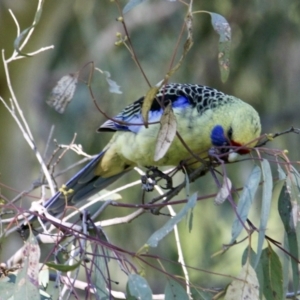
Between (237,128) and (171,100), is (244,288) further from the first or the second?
(171,100)

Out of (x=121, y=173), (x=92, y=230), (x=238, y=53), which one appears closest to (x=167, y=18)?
(x=238, y=53)

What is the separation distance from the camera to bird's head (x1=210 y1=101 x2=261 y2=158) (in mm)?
2719

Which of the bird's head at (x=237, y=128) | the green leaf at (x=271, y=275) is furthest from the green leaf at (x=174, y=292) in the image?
the bird's head at (x=237, y=128)

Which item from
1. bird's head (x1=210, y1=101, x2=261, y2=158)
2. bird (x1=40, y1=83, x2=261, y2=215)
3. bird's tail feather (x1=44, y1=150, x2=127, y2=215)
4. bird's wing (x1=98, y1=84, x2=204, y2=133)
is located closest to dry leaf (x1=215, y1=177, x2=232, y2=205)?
bird (x1=40, y1=83, x2=261, y2=215)

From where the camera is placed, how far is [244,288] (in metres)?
1.75

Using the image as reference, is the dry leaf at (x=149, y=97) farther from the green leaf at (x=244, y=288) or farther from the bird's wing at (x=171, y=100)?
the bird's wing at (x=171, y=100)

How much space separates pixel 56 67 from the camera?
6.05m

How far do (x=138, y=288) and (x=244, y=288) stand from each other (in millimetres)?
289

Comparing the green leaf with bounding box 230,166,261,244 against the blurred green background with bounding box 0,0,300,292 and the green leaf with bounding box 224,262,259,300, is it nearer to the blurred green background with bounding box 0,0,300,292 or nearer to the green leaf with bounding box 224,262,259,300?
the green leaf with bounding box 224,262,259,300

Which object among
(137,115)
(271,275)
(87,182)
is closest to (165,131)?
(271,275)

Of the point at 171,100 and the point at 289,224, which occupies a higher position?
the point at 171,100

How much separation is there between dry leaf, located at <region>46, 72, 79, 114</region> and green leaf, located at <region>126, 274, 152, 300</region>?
0.63 m

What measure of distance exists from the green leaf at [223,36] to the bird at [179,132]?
0.56 meters

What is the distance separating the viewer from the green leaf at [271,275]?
79.7 inches
